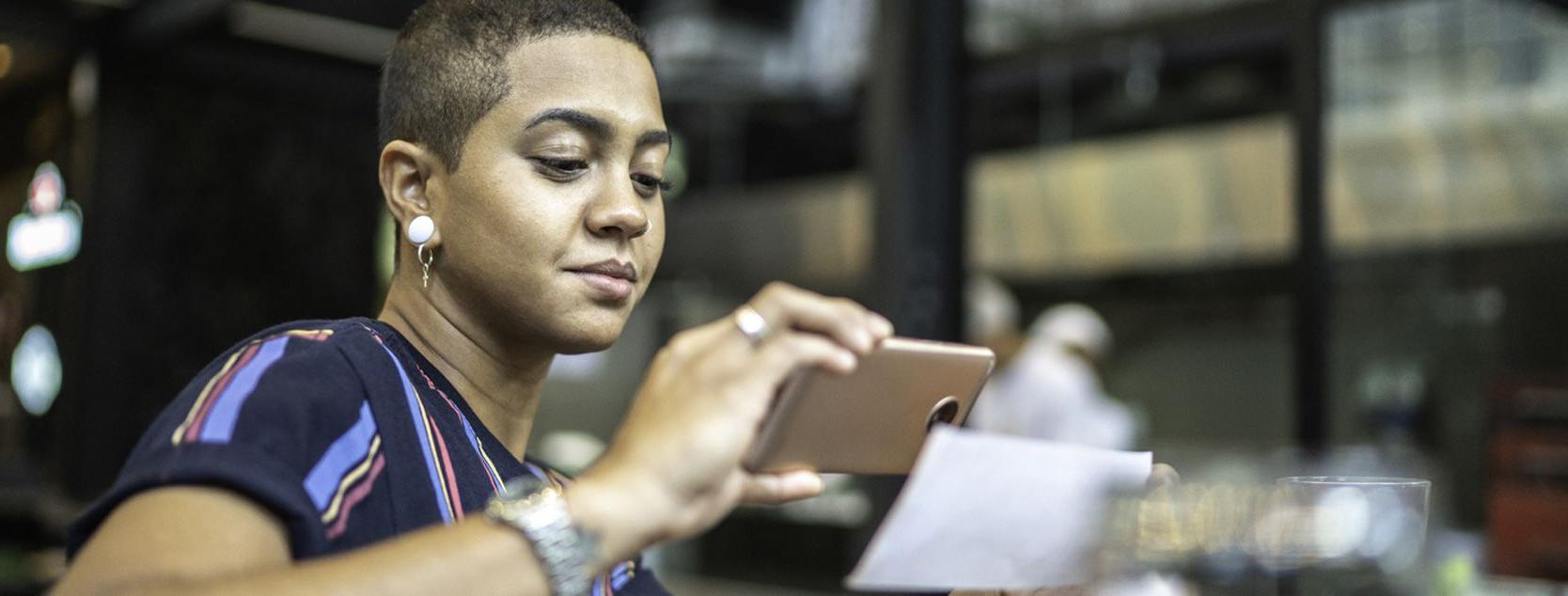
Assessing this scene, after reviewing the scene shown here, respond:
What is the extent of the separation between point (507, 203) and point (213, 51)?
9.27 feet

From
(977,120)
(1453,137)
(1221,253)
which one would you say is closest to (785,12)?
(977,120)

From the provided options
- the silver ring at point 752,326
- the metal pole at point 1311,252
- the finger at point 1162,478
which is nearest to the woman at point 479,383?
the silver ring at point 752,326

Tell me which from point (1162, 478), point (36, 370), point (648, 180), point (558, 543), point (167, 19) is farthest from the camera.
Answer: point (36, 370)

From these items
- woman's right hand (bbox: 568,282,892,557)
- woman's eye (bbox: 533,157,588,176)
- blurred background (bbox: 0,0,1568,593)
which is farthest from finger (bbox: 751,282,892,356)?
woman's eye (bbox: 533,157,588,176)

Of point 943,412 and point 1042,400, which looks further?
point 1042,400

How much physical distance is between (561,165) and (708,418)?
1.17 feet

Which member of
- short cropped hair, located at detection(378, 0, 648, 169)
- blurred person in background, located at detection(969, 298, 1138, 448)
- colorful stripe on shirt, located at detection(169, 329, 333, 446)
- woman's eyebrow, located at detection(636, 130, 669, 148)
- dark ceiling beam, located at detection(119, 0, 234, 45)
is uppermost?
dark ceiling beam, located at detection(119, 0, 234, 45)

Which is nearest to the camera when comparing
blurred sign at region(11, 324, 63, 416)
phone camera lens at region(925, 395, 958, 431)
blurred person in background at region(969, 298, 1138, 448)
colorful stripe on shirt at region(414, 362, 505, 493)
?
phone camera lens at region(925, 395, 958, 431)

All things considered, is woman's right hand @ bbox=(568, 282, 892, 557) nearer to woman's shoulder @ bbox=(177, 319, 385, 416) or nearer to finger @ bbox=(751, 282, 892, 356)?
finger @ bbox=(751, 282, 892, 356)

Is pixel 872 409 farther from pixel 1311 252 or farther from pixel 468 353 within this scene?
pixel 1311 252

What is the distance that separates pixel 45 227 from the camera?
3.94m

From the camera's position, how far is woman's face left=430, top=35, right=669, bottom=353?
3.24ft

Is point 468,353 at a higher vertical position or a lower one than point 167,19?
lower

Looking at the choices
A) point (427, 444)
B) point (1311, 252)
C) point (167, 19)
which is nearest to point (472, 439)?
point (427, 444)
